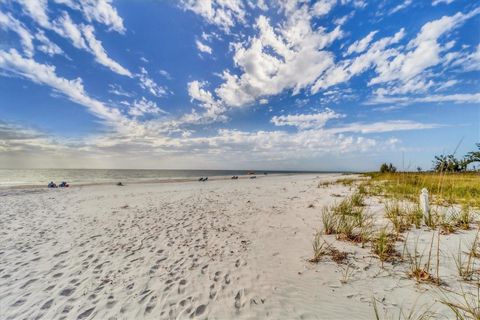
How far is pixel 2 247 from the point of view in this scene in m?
5.07

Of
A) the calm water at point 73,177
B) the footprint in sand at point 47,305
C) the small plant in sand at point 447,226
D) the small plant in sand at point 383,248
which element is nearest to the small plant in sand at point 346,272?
the small plant in sand at point 383,248

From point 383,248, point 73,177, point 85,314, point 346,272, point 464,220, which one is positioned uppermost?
point 73,177

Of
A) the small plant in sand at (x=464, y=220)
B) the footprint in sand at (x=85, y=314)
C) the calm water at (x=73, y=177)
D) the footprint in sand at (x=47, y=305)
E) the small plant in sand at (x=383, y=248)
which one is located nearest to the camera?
the footprint in sand at (x=85, y=314)

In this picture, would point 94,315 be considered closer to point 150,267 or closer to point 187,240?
point 150,267

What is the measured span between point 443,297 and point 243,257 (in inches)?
119

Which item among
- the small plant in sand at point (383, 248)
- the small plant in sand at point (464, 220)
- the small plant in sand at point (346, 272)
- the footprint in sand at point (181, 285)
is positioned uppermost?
the small plant in sand at point (464, 220)

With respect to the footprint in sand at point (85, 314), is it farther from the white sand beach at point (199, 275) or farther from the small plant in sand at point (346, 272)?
the small plant in sand at point (346, 272)

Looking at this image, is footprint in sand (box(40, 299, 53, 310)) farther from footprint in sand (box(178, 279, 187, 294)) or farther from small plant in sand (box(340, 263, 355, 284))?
small plant in sand (box(340, 263, 355, 284))

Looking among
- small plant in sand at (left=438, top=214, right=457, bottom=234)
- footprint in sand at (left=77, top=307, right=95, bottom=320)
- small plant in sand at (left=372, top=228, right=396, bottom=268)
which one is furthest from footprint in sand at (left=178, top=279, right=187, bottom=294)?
small plant in sand at (left=438, top=214, right=457, bottom=234)

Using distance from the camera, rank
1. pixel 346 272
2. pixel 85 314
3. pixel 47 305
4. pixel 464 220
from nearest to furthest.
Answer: pixel 85 314 < pixel 47 305 < pixel 346 272 < pixel 464 220

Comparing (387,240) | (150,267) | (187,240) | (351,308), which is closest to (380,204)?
(387,240)

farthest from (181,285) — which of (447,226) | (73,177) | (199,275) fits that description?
(73,177)

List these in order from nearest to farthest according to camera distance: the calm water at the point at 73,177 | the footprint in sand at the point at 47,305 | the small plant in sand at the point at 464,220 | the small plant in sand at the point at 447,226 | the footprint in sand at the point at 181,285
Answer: the footprint in sand at the point at 47,305 → the footprint in sand at the point at 181,285 → the small plant in sand at the point at 447,226 → the small plant in sand at the point at 464,220 → the calm water at the point at 73,177

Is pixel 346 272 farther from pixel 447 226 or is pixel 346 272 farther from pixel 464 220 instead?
pixel 464 220
